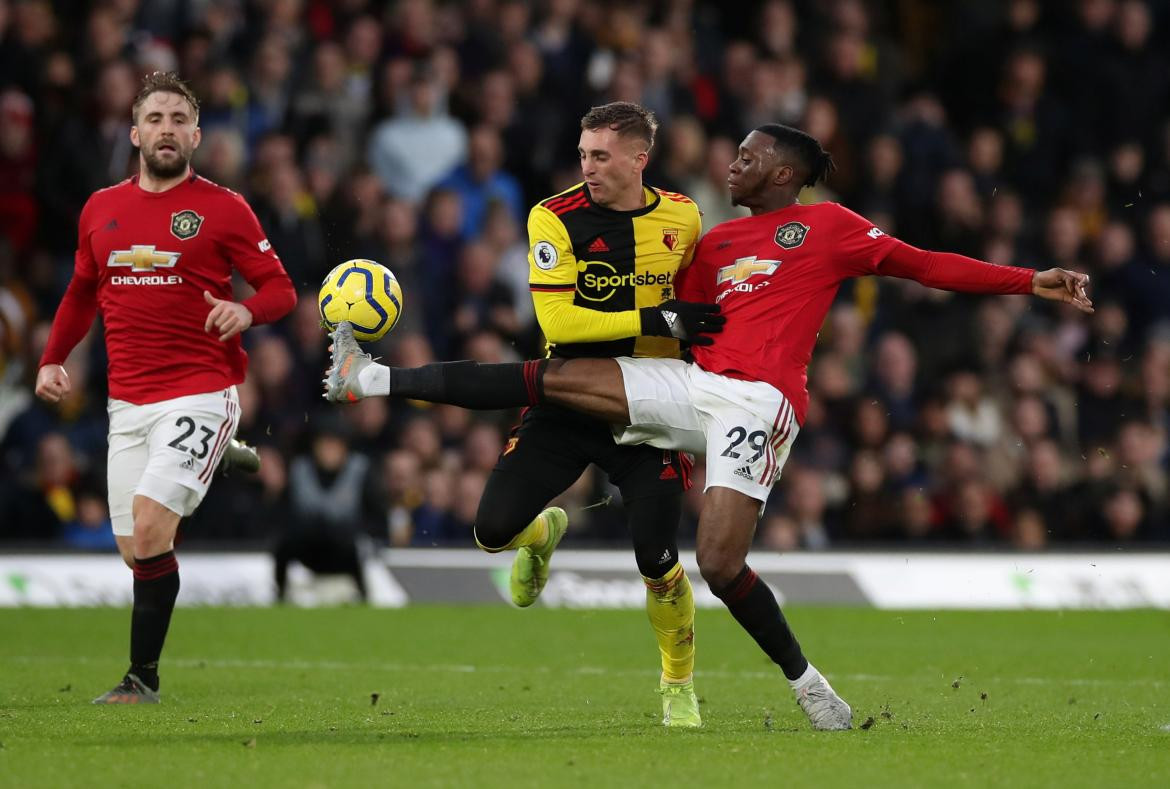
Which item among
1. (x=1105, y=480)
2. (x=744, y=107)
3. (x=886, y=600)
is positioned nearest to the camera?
(x=886, y=600)

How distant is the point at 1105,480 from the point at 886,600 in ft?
7.60

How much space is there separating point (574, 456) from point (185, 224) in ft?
6.48

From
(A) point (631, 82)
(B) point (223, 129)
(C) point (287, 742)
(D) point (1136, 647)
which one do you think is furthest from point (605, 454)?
(A) point (631, 82)

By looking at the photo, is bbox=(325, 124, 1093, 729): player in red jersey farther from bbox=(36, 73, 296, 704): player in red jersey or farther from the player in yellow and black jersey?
bbox=(36, 73, 296, 704): player in red jersey

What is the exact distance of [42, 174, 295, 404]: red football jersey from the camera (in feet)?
26.3

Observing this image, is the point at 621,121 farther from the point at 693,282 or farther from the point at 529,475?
the point at 529,475

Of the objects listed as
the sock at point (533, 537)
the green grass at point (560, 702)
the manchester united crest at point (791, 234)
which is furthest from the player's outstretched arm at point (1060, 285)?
the sock at point (533, 537)

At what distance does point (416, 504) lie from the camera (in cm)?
1365

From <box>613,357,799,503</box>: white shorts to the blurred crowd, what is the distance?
19.5 feet

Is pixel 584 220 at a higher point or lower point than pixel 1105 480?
higher

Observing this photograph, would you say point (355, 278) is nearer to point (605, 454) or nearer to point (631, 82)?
point (605, 454)

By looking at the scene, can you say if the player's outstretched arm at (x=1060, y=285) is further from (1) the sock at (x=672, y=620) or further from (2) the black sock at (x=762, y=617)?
(1) the sock at (x=672, y=620)

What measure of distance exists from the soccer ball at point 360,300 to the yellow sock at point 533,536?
104 centimetres

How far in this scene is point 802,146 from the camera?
769 cm
